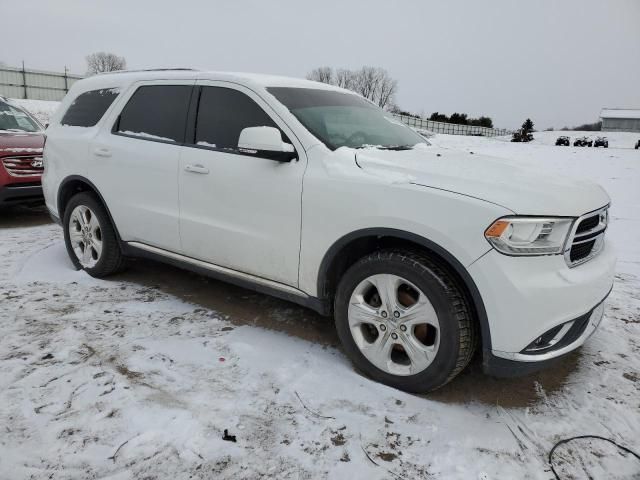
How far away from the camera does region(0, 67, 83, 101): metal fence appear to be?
35906mm

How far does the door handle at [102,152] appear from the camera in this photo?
3959 millimetres

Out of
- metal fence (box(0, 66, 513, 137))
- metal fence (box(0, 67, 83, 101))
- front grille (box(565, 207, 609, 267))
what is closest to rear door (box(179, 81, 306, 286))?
front grille (box(565, 207, 609, 267))

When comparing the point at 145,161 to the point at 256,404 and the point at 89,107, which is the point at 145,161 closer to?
the point at 89,107

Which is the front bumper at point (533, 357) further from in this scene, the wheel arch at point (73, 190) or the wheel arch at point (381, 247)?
the wheel arch at point (73, 190)

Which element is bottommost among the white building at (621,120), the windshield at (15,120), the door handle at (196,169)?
the door handle at (196,169)

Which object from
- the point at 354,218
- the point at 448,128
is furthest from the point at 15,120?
the point at 448,128

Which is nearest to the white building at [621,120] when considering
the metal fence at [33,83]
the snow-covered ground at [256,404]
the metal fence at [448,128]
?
the metal fence at [448,128]

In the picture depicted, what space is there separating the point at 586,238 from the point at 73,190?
424 centimetres

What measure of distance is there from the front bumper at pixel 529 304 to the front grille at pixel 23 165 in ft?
21.2

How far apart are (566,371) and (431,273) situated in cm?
131

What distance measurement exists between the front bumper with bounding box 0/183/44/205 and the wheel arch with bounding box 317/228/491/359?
546 cm

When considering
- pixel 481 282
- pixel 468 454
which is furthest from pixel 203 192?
pixel 468 454

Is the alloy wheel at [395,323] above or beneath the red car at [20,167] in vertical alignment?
beneath

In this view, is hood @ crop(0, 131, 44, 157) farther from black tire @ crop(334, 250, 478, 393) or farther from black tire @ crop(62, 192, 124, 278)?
black tire @ crop(334, 250, 478, 393)
